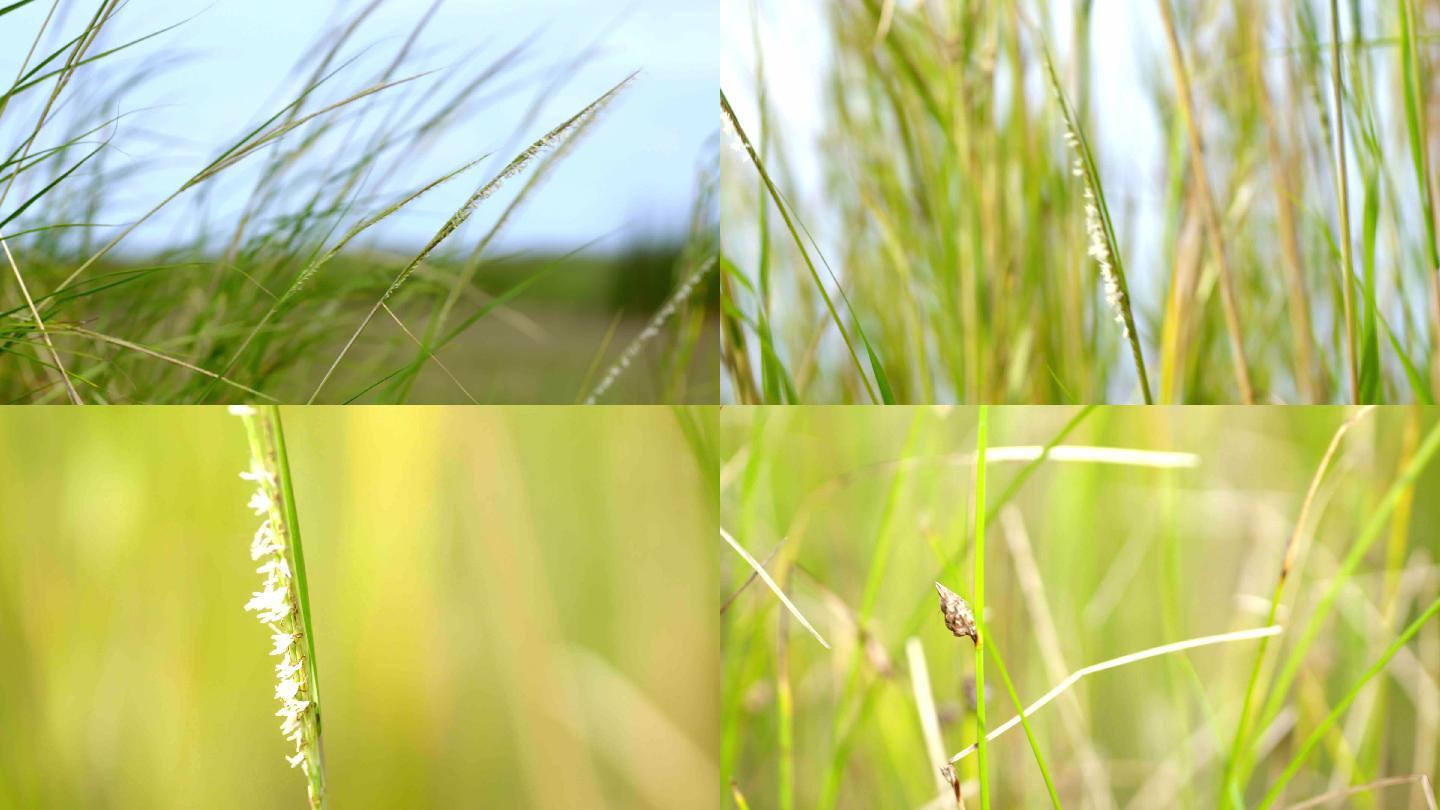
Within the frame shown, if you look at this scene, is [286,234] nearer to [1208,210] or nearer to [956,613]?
[956,613]

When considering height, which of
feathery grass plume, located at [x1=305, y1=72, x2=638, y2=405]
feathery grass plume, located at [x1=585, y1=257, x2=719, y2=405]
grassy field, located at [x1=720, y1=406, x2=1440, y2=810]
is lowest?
grassy field, located at [x1=720, y1=406, x2=1440, y2=810]

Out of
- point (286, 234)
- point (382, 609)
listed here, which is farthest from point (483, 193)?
point (382, 609)

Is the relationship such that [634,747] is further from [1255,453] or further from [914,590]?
[1255,453]

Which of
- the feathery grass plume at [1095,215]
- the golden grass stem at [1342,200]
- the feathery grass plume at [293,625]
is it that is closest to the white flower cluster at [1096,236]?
the feathery grass plume at [1095,215]

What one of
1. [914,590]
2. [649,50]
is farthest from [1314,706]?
[649,50]

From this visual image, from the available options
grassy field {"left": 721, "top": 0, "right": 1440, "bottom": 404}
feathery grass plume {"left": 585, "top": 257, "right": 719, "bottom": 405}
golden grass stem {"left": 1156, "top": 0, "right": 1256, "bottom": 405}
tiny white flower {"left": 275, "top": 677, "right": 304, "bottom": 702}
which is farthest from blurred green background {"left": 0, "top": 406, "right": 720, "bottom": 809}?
golden grass stem {"left": 1156, "top": 0, "right": 1256, "bottom": 405}

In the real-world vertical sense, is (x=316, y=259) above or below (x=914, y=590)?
above

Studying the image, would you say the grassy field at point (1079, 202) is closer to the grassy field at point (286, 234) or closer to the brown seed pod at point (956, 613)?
the grassy field at point (286, 234)

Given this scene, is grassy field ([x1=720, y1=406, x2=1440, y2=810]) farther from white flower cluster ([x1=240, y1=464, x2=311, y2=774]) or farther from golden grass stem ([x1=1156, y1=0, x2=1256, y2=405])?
white flower cluster ([x1=240, y1=464, x2=311, y2=774])
